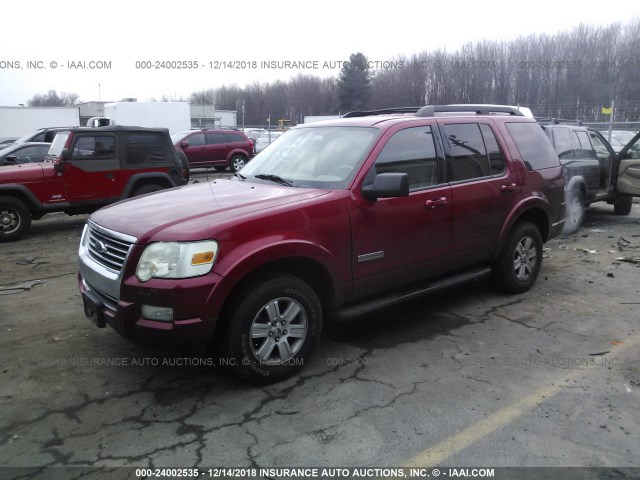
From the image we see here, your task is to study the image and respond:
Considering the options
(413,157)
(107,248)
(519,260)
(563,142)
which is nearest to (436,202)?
(413,157)

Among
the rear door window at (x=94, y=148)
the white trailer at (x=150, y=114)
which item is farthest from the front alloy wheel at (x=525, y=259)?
the white trailer at (x=150, y=114)

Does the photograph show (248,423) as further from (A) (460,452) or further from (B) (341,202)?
(B) (341,202)

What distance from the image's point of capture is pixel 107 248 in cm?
356

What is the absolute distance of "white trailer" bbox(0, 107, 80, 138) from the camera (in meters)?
28.3

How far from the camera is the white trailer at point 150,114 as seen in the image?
25875 millimetres

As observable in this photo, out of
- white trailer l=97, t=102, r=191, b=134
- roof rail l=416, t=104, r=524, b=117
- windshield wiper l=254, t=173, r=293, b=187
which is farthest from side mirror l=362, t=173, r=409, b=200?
white trailer l=97, t=102, r=191, b=134

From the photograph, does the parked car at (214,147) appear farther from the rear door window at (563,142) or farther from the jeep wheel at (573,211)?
the jeep wheel at (573,211)

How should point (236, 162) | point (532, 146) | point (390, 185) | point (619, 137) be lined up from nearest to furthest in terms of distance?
point (390, 185), point (532, 146), point (619, 137), point (236, 162)

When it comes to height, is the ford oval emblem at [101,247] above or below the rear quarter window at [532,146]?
below

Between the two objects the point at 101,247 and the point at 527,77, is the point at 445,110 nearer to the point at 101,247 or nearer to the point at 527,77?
the point at 101,247

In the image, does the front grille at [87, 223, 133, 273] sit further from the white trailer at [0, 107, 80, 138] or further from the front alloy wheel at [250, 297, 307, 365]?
the white trailer at [0, 107, 80, 138]

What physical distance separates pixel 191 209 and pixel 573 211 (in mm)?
7579

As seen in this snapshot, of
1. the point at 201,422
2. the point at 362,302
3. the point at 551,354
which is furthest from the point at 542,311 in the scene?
the point at 201,422

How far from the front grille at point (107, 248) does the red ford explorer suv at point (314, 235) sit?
0.01 meters
